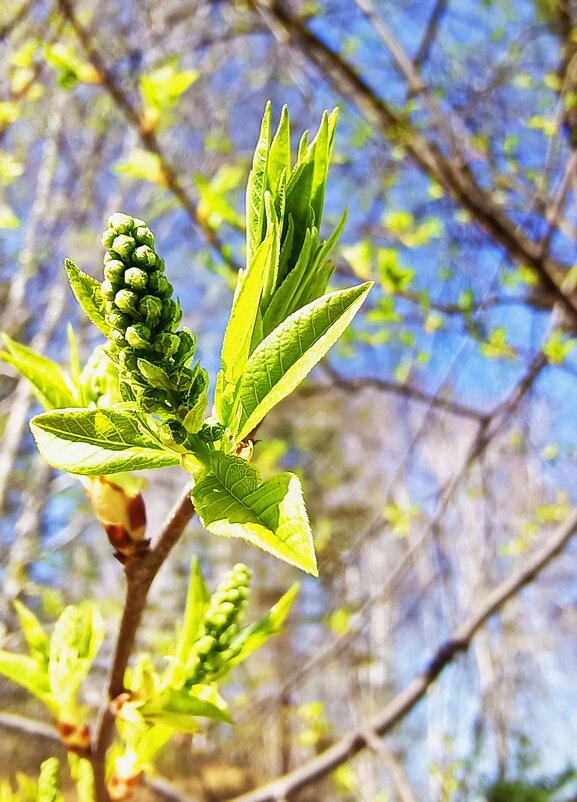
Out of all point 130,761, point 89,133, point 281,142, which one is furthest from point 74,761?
point 89,133

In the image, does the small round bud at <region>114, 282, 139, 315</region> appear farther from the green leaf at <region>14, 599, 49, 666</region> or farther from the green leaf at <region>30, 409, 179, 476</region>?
the green leaf at <region>14, 599, 49, 666</region>

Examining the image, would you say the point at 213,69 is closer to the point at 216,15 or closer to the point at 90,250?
the point at 216,15

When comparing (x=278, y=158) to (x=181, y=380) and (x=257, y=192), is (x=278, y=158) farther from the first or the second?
(x=181, y=380)

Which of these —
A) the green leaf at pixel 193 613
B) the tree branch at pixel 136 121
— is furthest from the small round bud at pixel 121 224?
the tree branch at pixel 136 121

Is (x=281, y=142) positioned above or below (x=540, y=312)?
below

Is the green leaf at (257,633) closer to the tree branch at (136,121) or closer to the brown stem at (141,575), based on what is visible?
the brown stem at (141,575)

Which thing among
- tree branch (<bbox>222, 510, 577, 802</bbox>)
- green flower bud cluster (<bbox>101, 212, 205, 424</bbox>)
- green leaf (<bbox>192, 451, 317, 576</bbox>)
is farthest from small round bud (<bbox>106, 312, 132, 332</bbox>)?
tree branch (<bbox>222, 510, 577, 802</bbox>)
